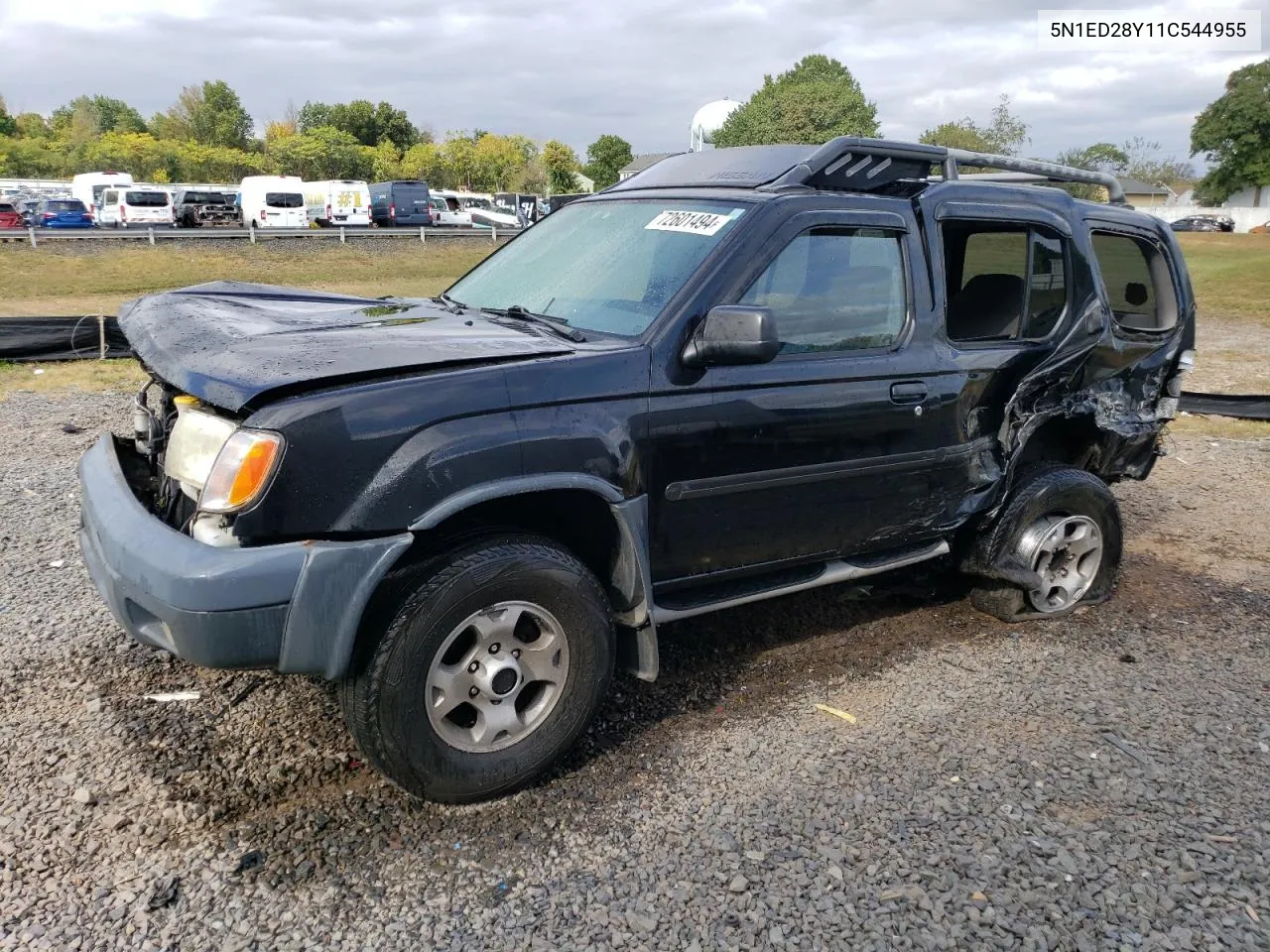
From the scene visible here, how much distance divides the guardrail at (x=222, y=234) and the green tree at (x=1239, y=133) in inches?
2565

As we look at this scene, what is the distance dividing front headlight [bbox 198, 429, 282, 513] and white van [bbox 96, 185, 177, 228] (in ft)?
127

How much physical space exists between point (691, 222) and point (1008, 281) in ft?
5.74

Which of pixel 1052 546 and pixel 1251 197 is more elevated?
pixel 1251 197

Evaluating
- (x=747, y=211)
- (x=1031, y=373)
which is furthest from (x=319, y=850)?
(x=1031, y=373)

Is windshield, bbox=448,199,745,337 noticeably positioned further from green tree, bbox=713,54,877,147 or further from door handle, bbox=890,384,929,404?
green tree, bbox=713,54,877,147

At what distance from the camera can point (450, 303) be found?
4.27 m

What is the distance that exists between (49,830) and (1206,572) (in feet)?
18.6

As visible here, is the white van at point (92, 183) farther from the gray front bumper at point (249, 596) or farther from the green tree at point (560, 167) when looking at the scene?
the gray front bumper at point (249, 596)

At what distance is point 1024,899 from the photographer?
2738mm

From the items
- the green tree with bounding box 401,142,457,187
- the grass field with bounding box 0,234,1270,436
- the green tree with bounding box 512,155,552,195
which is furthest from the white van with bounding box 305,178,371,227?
the green tree with bounding box 401,142,457,187

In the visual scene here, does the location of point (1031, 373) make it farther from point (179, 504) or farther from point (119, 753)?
point (119, 753)

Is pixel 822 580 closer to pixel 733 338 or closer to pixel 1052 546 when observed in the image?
pixel 733 338

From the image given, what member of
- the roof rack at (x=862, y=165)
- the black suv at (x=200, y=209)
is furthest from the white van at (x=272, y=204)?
the roof rack at (x=862, y=165)

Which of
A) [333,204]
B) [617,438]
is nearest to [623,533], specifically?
[617,438]
